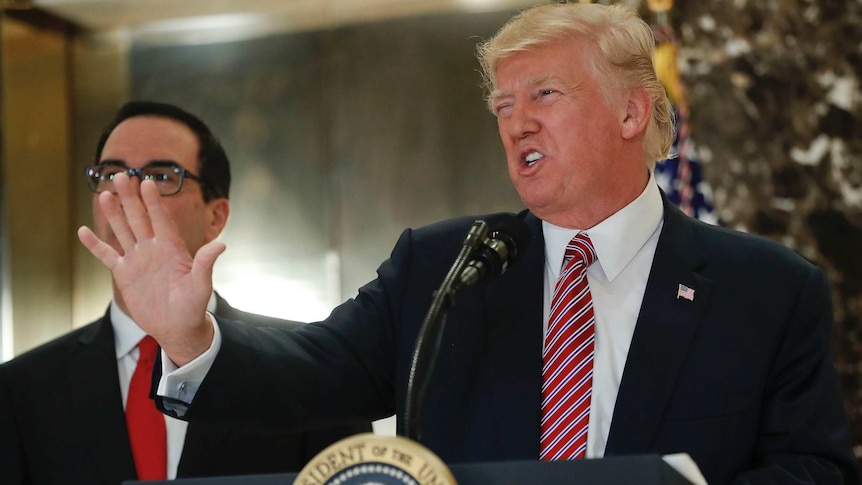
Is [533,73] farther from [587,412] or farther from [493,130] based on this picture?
[493,130]

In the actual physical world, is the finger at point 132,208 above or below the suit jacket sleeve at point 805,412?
above

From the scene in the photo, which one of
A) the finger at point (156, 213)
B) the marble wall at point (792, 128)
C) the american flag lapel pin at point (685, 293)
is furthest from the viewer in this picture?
the marble wall at point (792, 128)

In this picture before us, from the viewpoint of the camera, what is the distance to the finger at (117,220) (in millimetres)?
1767

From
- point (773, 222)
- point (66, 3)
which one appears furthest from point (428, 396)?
point (66, 3)

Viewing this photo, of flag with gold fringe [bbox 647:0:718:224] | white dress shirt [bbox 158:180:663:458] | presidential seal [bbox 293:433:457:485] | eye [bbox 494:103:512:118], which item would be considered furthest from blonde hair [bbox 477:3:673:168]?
flag with gold fringe [bbox 647:0:718:224]

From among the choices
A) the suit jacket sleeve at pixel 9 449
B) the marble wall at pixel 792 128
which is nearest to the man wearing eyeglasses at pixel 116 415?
the suit jacket sleeve at pixel 9 449

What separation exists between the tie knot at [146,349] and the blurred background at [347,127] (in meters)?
1.99

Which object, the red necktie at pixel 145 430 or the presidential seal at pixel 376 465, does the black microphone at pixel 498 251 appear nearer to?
the presidential seal at pixel 376 465

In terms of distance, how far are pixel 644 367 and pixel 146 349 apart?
4.51 ft

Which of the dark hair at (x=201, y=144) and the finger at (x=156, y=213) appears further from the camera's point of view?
the dark hair at (x=201, y=144)

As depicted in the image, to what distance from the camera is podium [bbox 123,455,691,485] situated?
1339mm

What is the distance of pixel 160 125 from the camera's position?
9.91 ft

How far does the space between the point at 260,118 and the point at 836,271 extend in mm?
2514

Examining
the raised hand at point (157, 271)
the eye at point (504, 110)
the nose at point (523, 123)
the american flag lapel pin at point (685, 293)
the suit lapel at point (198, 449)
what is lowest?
the suit lapel at point (198, 449)
